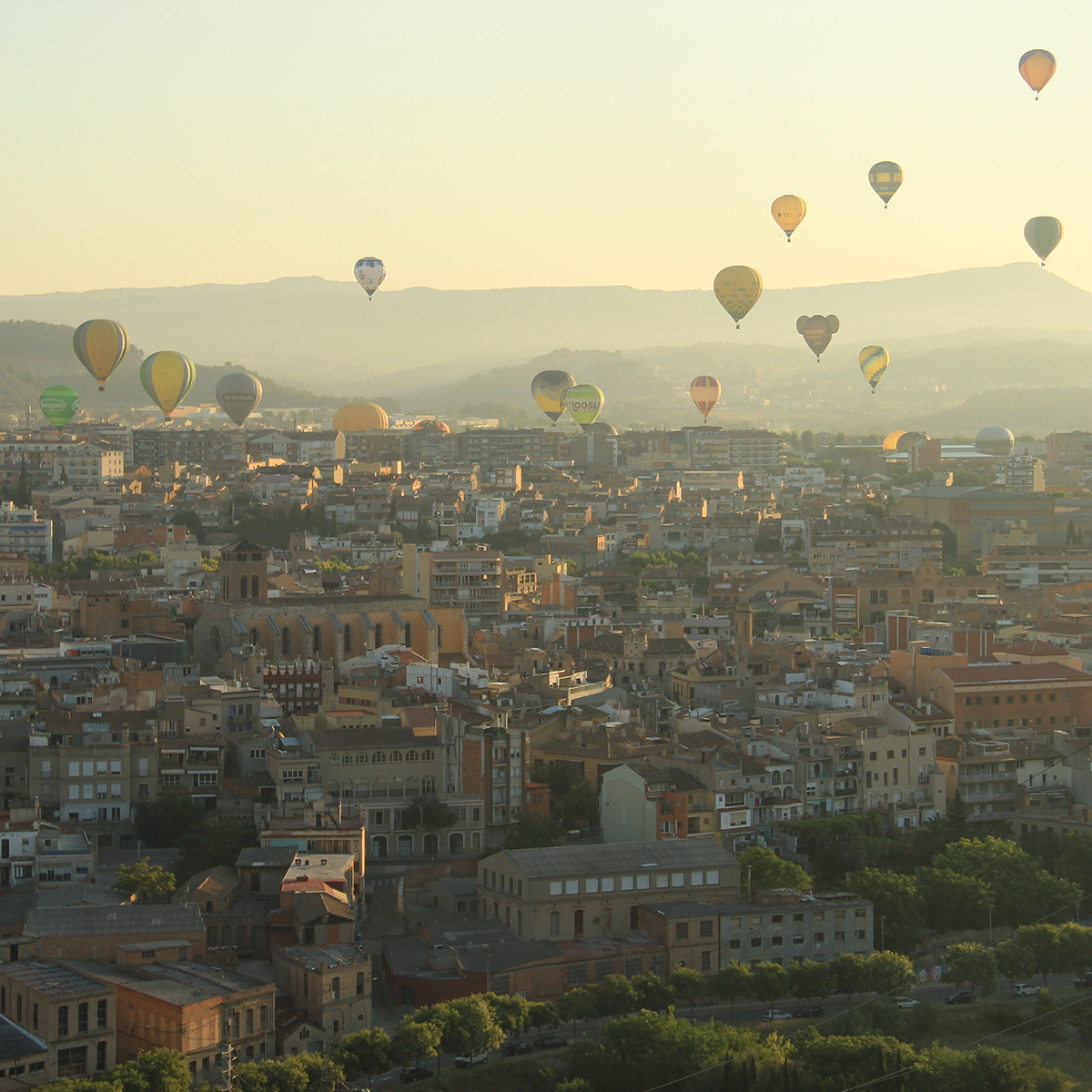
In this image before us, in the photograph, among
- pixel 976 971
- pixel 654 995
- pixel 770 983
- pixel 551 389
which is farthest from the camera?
pixel 551 389

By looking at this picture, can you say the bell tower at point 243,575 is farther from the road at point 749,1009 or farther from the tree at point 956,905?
the road at point 749,1009

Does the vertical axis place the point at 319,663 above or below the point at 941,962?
above

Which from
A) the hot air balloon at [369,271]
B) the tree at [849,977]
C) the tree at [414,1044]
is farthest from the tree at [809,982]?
the hot air balloon at [369,271]

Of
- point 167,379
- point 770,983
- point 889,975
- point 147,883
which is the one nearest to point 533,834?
point 770,983

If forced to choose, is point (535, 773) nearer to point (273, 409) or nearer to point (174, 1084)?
point (174, 1084)

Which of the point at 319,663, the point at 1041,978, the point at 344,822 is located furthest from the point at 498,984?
the point at 319,663

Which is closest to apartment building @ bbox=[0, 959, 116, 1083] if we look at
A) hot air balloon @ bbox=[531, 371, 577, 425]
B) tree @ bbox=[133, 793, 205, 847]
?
tree @ bbox=[133, 793, 205, 847]

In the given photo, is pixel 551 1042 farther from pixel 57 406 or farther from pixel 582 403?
pixel 57 406

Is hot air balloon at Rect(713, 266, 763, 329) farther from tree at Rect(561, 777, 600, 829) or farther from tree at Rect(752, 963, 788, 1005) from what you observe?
tree at Rect(752, 963, 788, 1005)
